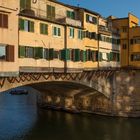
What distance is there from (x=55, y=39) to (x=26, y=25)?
5.70 metres

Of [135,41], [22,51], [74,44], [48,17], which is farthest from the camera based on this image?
[135,41]

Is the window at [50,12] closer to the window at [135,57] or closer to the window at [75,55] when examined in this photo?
the window at [75,55]

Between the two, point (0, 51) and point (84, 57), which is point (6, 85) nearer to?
point (0, 51)

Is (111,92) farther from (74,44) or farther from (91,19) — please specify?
(74,44)

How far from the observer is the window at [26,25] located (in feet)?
119

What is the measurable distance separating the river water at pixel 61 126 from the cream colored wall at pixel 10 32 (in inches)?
413

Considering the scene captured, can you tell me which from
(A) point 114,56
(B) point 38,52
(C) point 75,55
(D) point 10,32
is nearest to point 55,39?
(B) point 38,52

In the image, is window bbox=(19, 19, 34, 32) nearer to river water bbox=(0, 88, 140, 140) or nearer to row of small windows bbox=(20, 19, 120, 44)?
row of small windows bbox=(20, 19, 120, 44)

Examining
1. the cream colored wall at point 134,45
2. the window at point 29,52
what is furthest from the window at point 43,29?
the cream colored wall at point 134,45

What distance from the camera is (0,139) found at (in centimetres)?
3909

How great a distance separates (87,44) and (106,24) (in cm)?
1188

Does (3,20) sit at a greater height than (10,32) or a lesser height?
greater

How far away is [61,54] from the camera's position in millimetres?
42969

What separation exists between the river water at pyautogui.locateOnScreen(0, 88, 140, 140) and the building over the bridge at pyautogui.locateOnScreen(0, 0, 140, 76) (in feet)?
27.2
